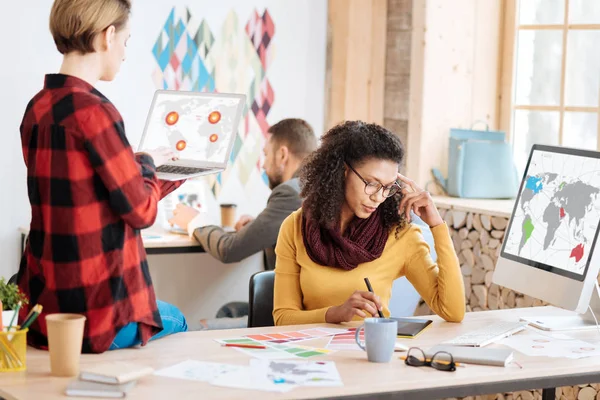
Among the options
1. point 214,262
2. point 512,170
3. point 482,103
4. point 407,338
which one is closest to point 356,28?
point 482,103

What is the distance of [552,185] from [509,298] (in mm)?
1232

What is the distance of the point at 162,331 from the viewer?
2172 millimetres

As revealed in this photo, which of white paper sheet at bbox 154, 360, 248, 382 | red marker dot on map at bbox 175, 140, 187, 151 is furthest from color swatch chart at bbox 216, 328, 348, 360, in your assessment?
red marker dot on map at bbox 175, 140, 187, 151

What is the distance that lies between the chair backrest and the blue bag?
5.52 feet

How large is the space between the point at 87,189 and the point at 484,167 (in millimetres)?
2589

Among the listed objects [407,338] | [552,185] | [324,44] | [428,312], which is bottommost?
[428,312]

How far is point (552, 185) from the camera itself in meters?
2.52

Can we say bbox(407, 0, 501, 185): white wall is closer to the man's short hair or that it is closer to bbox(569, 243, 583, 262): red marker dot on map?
the man's short hair

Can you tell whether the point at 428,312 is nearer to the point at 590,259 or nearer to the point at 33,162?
the point at 590,259

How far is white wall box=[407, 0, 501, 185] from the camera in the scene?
4.23 m

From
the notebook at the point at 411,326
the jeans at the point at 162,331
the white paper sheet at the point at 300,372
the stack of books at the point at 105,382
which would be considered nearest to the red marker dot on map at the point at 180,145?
the jeans at the point at 162,331

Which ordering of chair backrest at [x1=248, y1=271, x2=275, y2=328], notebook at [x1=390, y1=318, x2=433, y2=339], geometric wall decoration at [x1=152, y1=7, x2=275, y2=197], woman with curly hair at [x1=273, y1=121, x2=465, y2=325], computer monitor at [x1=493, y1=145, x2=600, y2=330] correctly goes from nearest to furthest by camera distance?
1. notebook at [x1=390, y1=318, x2=433, y2=339]
2. computer monitor at [x1=493, y1=145, x2=600, y2=330]
3. woman with curly hair at [x1=273, y1=121, x2=465, y2=325]
4. chair backrest at [x1=248, y1=271, x2=275, y2=328]
5. geometric wall decoration at [x1=152, y1=7, x2=275, y2=197]

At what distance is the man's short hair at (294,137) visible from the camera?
3.66 m

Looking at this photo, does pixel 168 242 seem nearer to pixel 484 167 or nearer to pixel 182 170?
pixel 182 170
